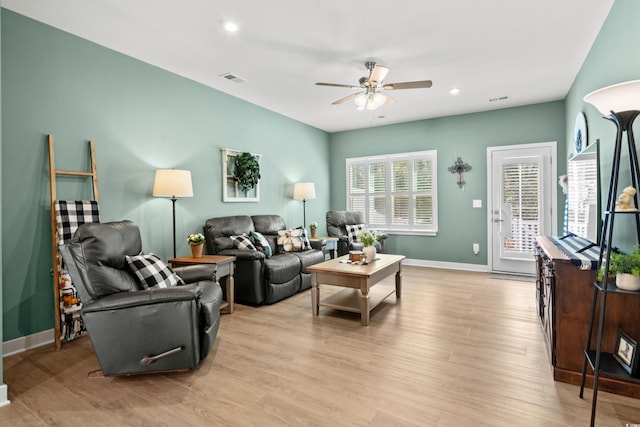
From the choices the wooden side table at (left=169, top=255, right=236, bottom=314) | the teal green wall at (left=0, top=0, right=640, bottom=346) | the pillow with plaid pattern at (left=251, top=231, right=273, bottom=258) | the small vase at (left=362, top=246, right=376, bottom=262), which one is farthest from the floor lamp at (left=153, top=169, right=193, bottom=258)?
the small vase at (left=362, top=246, right=376, bottom=262)

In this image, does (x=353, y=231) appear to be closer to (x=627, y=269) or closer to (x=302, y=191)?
(x=302, y=191)

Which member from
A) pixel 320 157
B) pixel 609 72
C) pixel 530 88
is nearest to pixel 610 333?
pixel 609 72

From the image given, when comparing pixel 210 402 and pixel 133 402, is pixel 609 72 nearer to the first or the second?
pixel 210 402

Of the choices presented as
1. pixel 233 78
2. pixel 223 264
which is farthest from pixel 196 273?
pixel 233 78

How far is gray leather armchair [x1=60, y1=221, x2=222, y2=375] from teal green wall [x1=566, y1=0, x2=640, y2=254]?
3.11m

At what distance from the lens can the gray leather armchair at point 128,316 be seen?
85.7 inches

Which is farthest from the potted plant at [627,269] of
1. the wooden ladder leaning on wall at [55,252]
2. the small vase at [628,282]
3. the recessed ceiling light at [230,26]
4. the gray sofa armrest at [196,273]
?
the wooden ladder leaning on wall at [55,252]

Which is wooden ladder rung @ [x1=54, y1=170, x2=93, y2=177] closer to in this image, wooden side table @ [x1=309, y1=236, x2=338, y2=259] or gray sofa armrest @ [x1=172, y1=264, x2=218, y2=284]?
gray sofa armrest @ [x1=172, y1=264, x2=218, y2=284]

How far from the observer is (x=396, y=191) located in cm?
657

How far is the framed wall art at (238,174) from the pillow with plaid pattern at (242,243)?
2.36 ft

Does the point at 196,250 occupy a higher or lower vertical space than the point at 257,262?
higher

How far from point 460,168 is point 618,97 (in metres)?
4.24

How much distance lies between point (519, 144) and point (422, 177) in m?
1.63

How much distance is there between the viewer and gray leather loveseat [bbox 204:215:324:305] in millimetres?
3861
